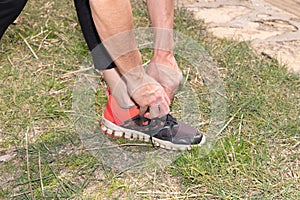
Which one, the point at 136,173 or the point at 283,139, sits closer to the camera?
the point at 136,173

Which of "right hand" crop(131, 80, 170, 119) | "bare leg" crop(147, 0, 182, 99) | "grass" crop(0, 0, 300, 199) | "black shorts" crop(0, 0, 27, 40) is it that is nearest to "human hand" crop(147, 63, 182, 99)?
"bare leg" crop(147, 0, 182, 99)

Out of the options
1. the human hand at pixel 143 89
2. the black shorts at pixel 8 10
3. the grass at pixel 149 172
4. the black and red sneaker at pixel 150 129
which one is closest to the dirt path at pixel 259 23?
the grass at pixel 149 172

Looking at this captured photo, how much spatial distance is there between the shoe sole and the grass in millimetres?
66

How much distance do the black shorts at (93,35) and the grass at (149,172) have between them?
308 mm

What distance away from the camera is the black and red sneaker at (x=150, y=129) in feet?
5.68

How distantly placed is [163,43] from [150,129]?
0.31 m

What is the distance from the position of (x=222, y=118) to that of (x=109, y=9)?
0.84 m

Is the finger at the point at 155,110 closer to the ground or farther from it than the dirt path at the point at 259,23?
farther from it

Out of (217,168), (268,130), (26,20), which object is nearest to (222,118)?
(268,130)

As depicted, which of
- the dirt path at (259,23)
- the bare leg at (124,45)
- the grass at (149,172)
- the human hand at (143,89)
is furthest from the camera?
the dirt path at (259,23)

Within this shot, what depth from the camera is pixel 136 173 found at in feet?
5.36

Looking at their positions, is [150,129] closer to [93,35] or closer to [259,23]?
[93,35]

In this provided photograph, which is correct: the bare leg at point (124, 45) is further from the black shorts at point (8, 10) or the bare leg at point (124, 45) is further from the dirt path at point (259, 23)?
the dirt path at point (259, 23)

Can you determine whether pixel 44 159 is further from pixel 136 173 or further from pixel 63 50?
pixel 63 50
